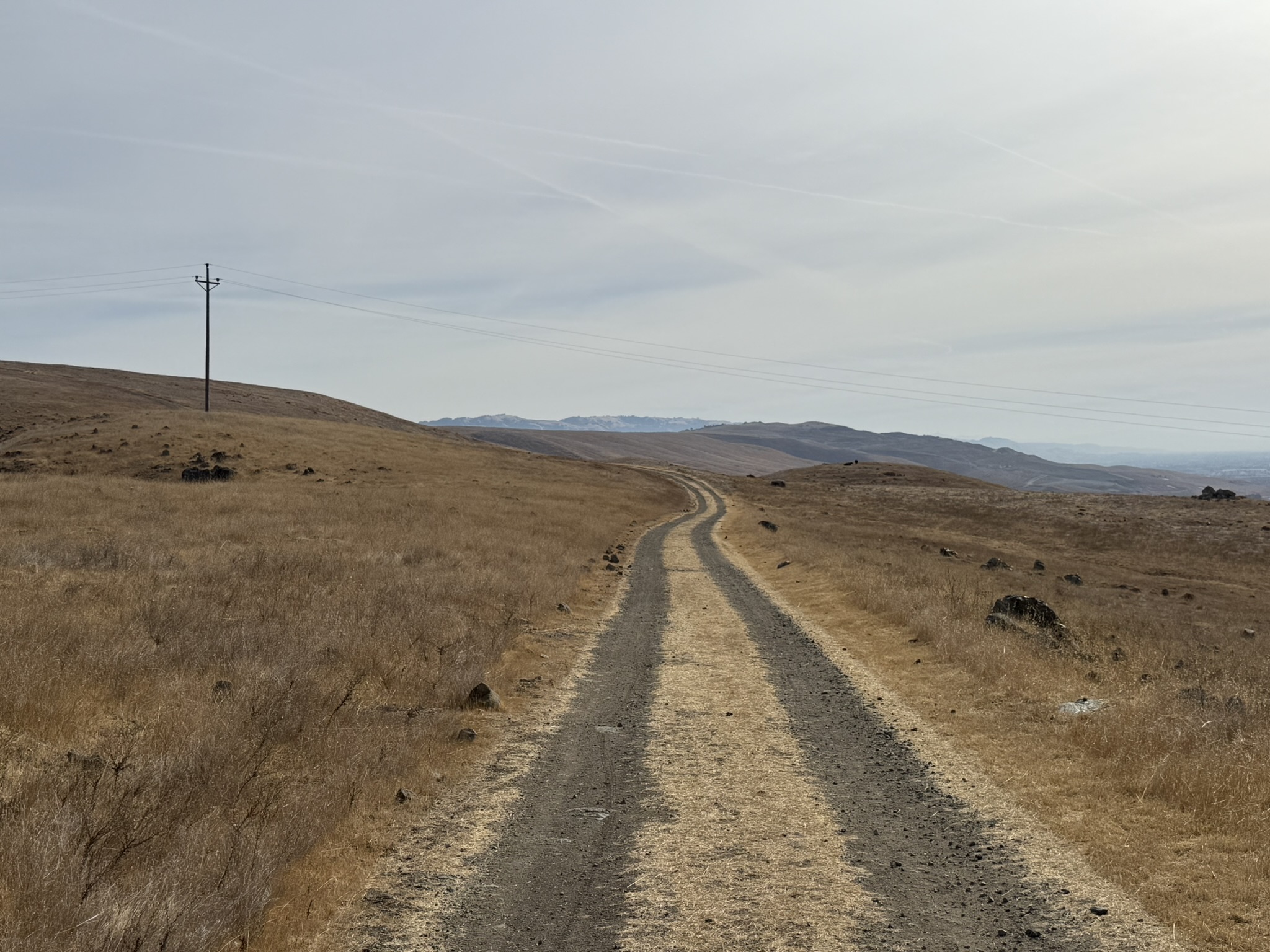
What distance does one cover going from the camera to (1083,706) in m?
11.8

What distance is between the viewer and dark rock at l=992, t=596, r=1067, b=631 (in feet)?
A: 63.9

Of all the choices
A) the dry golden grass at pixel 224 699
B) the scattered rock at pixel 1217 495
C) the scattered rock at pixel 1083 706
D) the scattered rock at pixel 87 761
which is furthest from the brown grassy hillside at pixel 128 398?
the scattered rock at pixel 1217 495

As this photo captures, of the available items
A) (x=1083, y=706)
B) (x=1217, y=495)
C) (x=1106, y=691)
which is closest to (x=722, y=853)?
(x=1083, y=706)

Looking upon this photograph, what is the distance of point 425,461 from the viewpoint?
2852 inches

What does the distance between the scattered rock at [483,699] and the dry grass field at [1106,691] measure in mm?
6536

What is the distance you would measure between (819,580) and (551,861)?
21.5 metres

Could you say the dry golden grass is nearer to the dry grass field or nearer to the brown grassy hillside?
the dry grass field

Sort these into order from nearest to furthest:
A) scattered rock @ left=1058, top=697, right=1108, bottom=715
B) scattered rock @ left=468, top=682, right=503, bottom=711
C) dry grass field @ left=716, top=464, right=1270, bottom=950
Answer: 1. dry grass field @ left=716, top=464, right=1270, bottom=950
2. scattered rock @ left=1058, top=697, right=1108, bottom=715
3. scattered rock @ left=468, top=682, right=503, bottom=711

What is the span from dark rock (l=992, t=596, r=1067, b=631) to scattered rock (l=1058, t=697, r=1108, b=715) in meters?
7.33

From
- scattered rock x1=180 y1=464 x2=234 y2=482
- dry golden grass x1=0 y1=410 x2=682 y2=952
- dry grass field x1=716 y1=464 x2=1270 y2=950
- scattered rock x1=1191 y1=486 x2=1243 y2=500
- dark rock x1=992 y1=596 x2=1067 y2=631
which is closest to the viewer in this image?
dry golden grass x1=0 y1=410 x2=682 y2=952

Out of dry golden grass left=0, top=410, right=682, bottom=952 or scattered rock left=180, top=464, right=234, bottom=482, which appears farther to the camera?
scattered rock left=180, top=464, right=234, bottom=482

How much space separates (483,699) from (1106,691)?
9.76 m

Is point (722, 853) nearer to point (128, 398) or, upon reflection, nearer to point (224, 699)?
point (224, 699)

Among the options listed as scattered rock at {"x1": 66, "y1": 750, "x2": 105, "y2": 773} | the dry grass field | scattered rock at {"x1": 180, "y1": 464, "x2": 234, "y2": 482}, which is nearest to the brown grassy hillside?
scattered rock at {"x1": 180, "y1": 464, "x2": 234, "y2": 482}
